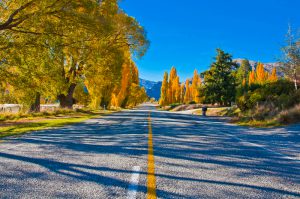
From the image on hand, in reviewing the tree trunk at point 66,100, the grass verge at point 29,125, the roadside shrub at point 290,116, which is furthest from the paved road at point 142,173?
the tree trunk at point 66,100

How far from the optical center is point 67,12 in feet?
47.2

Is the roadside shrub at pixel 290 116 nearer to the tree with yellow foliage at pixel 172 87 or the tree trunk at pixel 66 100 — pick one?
the tree trunk at pixel 66 100

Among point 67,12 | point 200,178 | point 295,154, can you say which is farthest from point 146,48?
point 200,178

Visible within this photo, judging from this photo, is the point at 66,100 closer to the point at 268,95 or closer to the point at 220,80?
the point at 268,95

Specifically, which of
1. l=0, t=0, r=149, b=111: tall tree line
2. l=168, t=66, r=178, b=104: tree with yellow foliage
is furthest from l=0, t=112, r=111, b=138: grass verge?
l=168, t=66, r=178, b=104: tree with yellow foliage

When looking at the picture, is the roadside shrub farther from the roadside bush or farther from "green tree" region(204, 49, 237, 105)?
"green tree" region(204, 49, 237, 105)

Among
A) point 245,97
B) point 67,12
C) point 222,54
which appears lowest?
point 245,97

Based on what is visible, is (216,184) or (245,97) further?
(245,97)

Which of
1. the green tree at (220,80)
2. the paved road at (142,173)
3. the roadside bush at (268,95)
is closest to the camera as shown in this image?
the paved road at (142,173)

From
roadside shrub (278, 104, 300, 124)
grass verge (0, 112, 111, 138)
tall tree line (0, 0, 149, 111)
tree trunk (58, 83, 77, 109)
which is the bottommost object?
grass verge (0, 112, 111, 138)

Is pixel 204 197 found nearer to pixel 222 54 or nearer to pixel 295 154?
pixel 295 154

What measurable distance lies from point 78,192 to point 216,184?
200 cm

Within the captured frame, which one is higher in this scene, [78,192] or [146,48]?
[146,48]

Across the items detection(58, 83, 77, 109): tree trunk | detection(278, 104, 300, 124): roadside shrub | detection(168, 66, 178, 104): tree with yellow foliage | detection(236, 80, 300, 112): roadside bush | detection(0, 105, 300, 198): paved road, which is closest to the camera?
detection(0, 105, 300, 198): paved road
